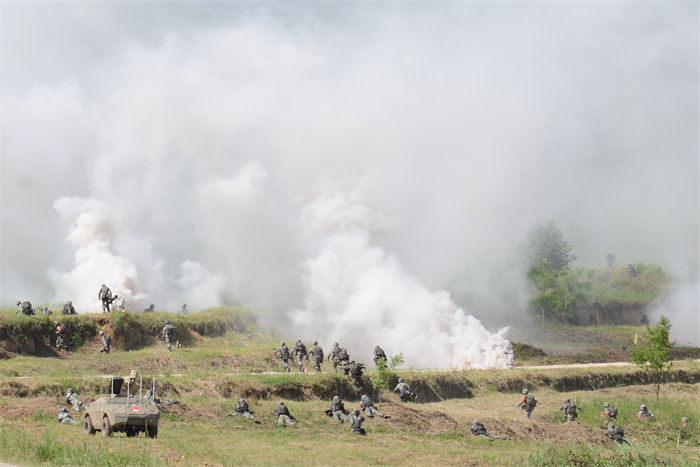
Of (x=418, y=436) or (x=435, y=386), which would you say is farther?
(x=435, y=386)

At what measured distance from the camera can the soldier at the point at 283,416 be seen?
3247cm

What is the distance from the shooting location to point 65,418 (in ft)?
92.5

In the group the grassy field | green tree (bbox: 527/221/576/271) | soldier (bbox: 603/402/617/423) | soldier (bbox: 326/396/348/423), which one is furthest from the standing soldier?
green tree (bbox: 527/221/576/271)

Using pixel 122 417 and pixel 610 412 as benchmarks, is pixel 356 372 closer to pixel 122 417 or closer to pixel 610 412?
pixel 610 412

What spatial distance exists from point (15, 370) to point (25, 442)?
18989mm

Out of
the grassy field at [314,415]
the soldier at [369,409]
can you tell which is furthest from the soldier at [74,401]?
the soldier at [369,409]

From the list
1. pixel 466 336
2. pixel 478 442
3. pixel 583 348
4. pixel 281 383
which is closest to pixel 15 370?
pixel 281 383

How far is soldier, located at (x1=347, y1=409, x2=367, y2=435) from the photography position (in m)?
31.8

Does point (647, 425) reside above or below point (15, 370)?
below

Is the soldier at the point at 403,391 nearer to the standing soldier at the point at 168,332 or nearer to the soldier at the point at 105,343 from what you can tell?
the standing soldier at the point at 168,332

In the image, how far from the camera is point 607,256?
132 m

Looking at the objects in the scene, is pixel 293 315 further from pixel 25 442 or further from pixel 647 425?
pixel 25 442

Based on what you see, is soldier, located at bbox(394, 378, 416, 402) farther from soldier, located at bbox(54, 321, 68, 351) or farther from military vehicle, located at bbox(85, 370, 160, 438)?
soldier, located at bbox(54, 321, 68, 351)

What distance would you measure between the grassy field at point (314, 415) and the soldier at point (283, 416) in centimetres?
50
